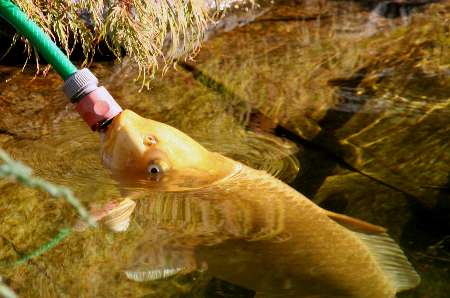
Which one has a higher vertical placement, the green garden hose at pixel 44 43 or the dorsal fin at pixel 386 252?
the green garden hose at pixel 44 43

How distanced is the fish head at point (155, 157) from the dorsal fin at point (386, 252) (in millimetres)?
571

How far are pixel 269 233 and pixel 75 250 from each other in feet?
2.62

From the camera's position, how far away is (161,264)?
2.71 meters

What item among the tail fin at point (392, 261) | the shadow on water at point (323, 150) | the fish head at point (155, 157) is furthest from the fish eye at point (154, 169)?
the tail fin at point (392, 261)

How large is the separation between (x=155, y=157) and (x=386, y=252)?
0.96 m

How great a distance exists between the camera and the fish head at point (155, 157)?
2.74 metres

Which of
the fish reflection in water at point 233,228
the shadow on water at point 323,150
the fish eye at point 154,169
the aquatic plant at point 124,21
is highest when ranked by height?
the aquatic plant at point 124,21

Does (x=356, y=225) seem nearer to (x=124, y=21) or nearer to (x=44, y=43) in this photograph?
(x=44, y=43)

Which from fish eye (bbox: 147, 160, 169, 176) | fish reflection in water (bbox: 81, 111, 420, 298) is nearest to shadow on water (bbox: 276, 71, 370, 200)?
fish reflection in water (bbox: 81, 111, 420, 298)

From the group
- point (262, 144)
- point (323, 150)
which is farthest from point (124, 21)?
point (323, 150)

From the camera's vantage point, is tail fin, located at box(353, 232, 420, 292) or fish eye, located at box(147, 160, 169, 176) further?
fish eye, located at box(147, 160, 169, 176)

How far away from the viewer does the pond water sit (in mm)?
2715

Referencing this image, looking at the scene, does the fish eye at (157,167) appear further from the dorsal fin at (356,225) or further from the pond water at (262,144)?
the dorsal fin at (356,225)

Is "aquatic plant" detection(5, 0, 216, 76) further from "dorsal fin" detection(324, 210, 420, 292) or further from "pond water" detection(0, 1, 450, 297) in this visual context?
"dorsal fin" detection(324, 210, 420, 292)
